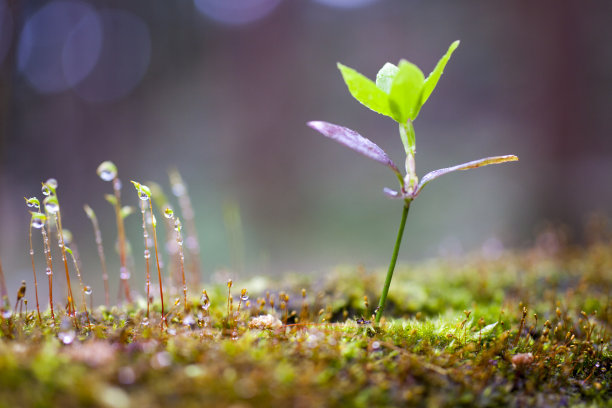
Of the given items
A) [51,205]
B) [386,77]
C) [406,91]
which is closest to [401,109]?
[406,91]

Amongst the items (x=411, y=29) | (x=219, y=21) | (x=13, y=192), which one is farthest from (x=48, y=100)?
(x=411, y=29)

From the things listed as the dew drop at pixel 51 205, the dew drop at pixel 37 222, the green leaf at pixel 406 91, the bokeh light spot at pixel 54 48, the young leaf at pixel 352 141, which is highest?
the bokeh light spot at pixel 54 48

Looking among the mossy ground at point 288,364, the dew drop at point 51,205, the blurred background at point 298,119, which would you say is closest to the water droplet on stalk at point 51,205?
the dew drop at point 51,205

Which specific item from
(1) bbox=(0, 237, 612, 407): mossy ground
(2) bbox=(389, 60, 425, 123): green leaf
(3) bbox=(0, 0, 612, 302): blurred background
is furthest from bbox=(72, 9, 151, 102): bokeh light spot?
(2) bbox=(389, 60, 425, 123): green leaf

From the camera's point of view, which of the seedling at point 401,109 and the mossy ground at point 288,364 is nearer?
the mossy ground at point 288,364

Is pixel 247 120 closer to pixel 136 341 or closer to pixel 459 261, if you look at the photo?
pixel 459 261

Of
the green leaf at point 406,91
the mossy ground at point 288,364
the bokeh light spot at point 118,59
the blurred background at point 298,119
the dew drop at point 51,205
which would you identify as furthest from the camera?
the bokeh light spot at point 118,59

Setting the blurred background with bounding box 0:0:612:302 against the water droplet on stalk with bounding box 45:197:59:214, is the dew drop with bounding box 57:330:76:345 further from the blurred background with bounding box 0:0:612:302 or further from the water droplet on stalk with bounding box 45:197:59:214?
the blurred background with bounding box 0:0:612:302

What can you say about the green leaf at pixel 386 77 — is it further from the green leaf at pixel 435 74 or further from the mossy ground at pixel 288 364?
the mossy ground at pixel 288 364
